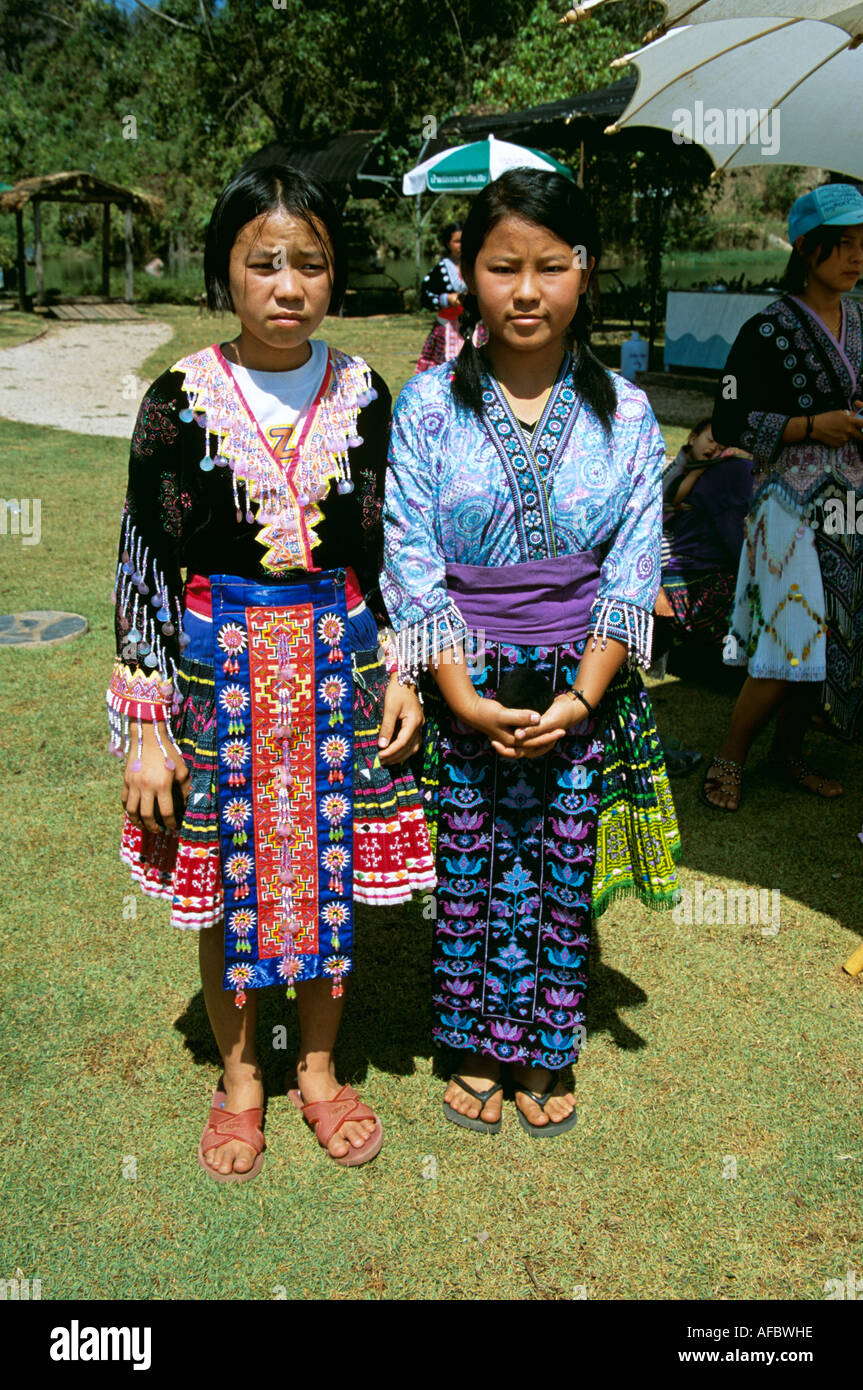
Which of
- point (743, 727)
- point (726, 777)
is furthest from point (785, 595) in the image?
point (726, 777)

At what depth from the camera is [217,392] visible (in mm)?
2084

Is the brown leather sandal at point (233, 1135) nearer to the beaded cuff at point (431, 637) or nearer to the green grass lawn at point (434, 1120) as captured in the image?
the green grass lawn at point (434, 1120)

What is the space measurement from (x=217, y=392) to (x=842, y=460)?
2.23 m

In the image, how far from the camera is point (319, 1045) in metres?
2.52

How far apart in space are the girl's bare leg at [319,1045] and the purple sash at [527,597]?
87 cm

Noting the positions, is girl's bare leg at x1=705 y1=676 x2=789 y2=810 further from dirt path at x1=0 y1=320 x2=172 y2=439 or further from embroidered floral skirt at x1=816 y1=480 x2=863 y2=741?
dirt path at x1=0 y1=320 x2=172 y2=439

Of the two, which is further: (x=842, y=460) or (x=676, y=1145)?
(x=842, y=460)

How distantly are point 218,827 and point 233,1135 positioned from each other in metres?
0.71

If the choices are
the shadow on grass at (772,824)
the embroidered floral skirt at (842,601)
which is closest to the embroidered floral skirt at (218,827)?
the shadow on grass at (772,824)

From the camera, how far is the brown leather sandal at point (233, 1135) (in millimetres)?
2359

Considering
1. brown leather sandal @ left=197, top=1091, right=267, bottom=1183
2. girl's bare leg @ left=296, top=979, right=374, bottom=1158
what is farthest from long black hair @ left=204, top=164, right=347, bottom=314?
brown leather sandal @ left=197, top=1091, right=267, bottom=1183

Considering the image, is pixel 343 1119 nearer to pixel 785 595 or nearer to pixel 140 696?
pixel 140 696

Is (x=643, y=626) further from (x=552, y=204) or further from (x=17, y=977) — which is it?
(x=17, y=977)

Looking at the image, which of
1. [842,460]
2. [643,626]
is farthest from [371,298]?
→ [643,626]
